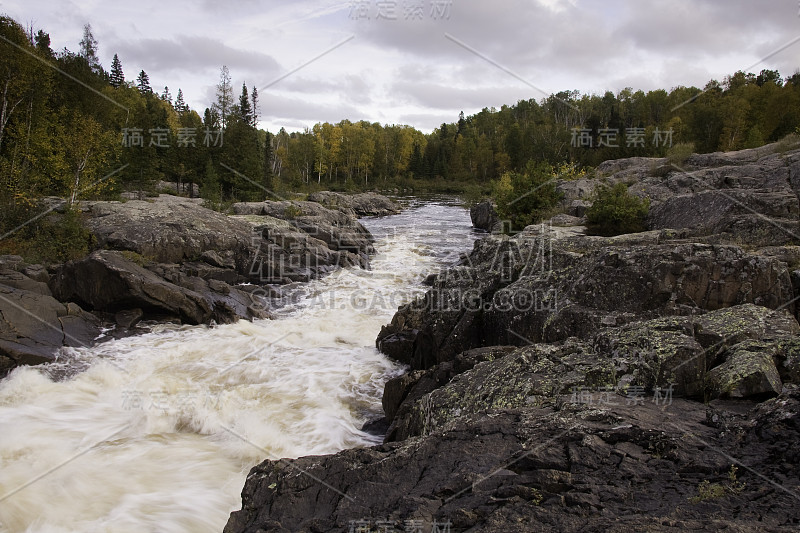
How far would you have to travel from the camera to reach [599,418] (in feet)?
14.2

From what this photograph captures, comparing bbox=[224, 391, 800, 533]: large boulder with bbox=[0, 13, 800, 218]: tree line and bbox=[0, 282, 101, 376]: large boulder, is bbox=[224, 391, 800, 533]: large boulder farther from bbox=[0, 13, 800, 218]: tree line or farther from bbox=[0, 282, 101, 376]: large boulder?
bbox=[0, 13, 800, 218]: tree line

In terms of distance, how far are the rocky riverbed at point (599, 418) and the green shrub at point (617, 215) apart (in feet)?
12.1

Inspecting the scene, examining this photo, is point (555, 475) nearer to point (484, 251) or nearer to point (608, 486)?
point (608, 486)

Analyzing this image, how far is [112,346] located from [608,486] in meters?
12.9

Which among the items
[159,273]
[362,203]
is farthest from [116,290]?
[362,203]

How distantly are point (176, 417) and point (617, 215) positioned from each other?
40.4 ft

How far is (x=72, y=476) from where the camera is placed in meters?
7.03

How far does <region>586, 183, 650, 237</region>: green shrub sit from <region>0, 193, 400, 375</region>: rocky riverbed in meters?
11.2

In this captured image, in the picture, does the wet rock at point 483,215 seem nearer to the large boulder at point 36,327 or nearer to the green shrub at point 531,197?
the green shrub at point 531,197

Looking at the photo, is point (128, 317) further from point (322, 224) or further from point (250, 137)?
point (250, 137)

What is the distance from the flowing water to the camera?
6516 mm

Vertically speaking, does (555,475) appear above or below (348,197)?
below

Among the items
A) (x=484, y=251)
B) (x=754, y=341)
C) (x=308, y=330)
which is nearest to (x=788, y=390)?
(x=754, y=341)

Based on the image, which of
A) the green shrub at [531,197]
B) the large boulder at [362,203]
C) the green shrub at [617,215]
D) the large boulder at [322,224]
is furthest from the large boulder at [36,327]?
the large boulder at [362,203]
